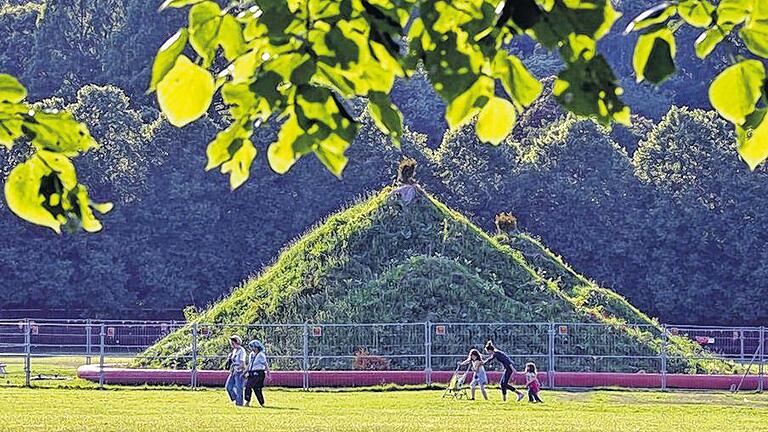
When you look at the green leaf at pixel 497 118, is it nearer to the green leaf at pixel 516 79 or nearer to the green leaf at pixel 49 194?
the green leaf at pixel 516 79

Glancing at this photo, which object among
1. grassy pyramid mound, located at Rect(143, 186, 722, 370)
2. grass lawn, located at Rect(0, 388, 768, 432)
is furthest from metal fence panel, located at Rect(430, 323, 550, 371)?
grass lawn, located at Rect(0, 388, 768, 432)

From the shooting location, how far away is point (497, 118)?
4.78 m

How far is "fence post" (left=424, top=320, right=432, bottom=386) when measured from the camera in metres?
30.3

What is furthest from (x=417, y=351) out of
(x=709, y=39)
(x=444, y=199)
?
(x=444, y=199)

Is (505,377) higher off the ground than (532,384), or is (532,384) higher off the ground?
(505,377)

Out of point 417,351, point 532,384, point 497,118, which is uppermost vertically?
point 417,351

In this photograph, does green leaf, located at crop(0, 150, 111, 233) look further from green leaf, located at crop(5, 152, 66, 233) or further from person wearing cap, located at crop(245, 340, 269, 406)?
person wearing cap, located at crop(245, 340, 269, 406)

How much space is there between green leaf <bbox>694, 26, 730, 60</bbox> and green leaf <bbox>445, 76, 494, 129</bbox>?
664mm

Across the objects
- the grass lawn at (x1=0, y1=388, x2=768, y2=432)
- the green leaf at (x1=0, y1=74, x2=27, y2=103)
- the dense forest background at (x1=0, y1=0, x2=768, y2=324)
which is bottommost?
the grass lawn at (x1=0, y1=388, x2=768, y2=432)

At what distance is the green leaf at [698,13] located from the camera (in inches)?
181

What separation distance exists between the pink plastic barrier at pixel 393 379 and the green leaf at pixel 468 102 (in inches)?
1028

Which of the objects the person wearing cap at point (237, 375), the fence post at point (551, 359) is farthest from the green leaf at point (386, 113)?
the fence post at point (551, 359)

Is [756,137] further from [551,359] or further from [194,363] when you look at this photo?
[194,363]

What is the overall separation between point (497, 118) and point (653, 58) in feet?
2.04
